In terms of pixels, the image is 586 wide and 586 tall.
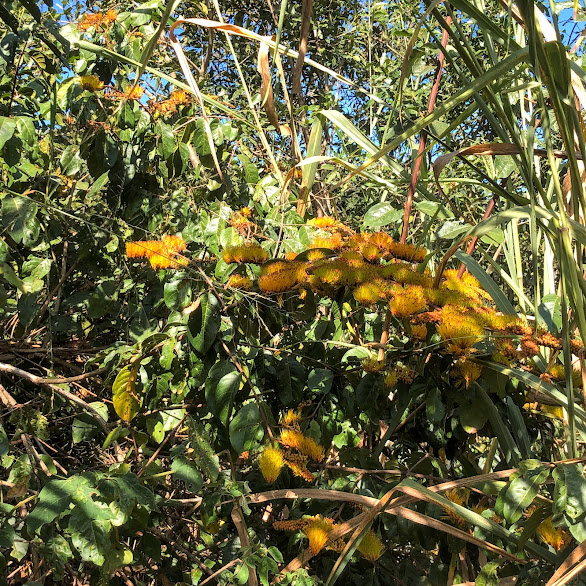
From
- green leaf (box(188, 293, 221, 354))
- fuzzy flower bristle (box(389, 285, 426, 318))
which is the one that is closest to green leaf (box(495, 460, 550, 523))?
fuzzy flower bristle (box(389, 285, 426, 318))

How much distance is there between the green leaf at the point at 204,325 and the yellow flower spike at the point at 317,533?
12.4 inches

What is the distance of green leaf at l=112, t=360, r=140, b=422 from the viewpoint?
1.03 m

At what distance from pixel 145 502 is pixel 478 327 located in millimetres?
501

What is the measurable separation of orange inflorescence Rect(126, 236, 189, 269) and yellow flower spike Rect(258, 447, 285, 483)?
327mm

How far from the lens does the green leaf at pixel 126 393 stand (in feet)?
3.39

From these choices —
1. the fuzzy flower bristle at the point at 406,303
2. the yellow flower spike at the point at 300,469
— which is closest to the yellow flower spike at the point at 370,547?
the yellow flower spike at the point at 300,469

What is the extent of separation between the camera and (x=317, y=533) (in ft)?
3.06

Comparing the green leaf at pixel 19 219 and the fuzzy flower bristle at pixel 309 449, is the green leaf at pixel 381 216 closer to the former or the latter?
the fuzzy flower bristle at pixel 309 449

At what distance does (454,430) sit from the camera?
42.6 inches

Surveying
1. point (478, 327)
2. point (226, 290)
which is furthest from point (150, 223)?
point (478, 327)

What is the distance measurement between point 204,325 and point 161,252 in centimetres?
14

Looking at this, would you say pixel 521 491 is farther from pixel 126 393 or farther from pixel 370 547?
pixel 126 393

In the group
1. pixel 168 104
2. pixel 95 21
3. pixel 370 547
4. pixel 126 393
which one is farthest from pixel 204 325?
pixel 95 21

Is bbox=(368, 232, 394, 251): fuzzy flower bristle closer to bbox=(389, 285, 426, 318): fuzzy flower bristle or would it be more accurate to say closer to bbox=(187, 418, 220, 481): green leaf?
bbox=(389, 285, 426, 318): fuzzy flower bristle
